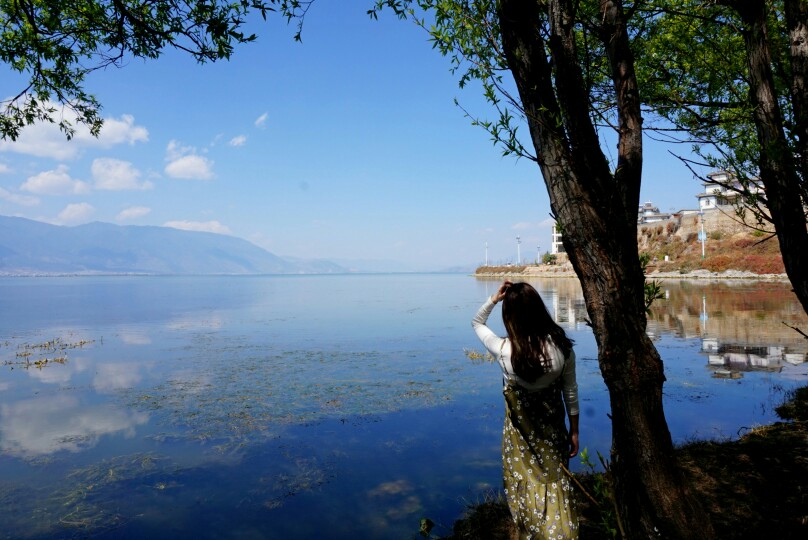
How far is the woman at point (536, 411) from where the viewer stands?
3.86 meters

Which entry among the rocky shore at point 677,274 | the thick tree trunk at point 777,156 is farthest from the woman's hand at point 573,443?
the rocky shore at point 677,274

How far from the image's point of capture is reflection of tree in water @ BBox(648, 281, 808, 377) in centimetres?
1870

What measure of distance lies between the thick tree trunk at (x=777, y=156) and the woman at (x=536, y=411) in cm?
234

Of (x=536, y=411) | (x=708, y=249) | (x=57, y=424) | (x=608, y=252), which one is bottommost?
(x=57, y=424)

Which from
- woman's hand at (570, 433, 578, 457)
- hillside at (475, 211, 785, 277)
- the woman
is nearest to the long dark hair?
the woman

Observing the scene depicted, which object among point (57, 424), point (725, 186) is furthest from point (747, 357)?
point (57, 424)

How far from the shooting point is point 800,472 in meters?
6.94

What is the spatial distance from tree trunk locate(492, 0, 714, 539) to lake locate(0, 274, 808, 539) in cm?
490

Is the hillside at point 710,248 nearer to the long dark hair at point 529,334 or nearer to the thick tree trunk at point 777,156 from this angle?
the thick tree trunk at point 777,156

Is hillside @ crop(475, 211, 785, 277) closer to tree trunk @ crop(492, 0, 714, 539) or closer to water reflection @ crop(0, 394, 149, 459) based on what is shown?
water reflection @ crop(0, 394, 149, 459)

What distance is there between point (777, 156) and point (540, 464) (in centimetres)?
332

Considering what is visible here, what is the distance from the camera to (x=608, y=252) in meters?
3.49

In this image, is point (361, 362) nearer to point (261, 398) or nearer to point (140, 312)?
point (261, 398)

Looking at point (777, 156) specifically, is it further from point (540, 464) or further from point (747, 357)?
point (747, 357)
